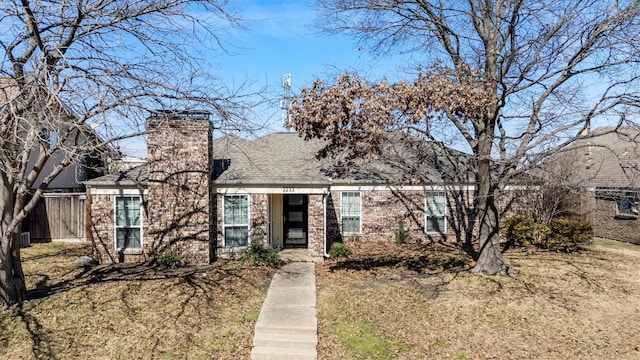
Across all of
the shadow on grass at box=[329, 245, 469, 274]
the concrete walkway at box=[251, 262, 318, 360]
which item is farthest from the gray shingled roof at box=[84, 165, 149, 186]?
the shadow on grass at box=[329, 245, 469, 274]

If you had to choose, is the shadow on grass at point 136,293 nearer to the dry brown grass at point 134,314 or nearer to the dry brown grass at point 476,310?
the dry brown grass at point 134,314

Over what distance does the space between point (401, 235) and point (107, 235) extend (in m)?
10.6

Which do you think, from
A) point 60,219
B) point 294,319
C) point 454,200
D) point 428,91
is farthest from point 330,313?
point 60,219

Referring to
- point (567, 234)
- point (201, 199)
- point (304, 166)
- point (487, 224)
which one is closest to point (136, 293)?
point (201, 199)

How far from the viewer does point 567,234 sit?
14141 mm

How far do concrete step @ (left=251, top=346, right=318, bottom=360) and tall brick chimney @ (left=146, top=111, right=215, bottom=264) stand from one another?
5618 millimetres

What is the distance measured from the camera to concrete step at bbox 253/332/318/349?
22.7 feet

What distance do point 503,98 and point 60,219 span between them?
17.1 m

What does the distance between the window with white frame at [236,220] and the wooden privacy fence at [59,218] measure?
7.43 meters

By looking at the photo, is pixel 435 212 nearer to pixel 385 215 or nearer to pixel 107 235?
pixel 385 215

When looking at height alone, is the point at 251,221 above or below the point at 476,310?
above

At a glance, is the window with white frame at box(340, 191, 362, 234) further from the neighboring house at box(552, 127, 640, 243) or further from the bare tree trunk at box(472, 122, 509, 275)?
the neighboring house at box(552, 127, 640, 243)

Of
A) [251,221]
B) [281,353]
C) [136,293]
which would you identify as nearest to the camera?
[281,353]

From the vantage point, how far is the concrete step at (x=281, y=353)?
6.58 meters
